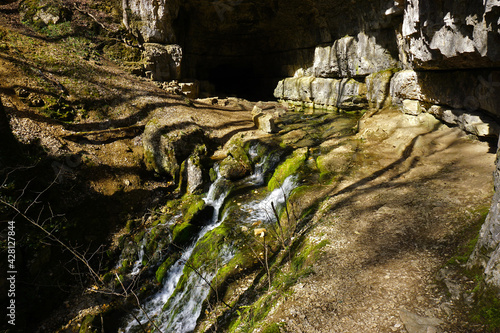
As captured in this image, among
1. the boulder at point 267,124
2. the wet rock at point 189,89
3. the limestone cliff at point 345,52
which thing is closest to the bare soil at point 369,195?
the limestone cliff at point 345,52

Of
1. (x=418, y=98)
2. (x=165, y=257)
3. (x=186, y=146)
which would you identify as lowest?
(x=165, y=257)

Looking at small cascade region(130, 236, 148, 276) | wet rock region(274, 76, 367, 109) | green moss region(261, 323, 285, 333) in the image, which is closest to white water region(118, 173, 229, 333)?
small cascade region(130, 236, 148, 276)

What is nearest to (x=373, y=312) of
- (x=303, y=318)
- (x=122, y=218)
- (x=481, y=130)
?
(x=303, y=318)

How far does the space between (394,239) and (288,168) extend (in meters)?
5.07

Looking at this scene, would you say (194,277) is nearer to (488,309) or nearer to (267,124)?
(488,309)

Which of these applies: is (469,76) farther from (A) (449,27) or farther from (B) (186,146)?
(B) (186,146)

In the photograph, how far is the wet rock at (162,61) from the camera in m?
17.0

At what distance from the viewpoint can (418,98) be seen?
10.2 m

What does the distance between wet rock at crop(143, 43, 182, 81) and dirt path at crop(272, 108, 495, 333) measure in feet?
49.5

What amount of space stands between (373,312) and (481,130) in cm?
698

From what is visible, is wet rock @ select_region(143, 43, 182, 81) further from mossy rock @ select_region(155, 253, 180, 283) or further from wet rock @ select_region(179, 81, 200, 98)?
mossy rock @ select_region(155, 253, 180, 283)

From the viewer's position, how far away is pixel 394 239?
14.7ft

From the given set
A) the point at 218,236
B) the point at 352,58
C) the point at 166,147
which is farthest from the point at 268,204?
the point at 352,58

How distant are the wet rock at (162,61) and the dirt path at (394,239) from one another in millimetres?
15076
